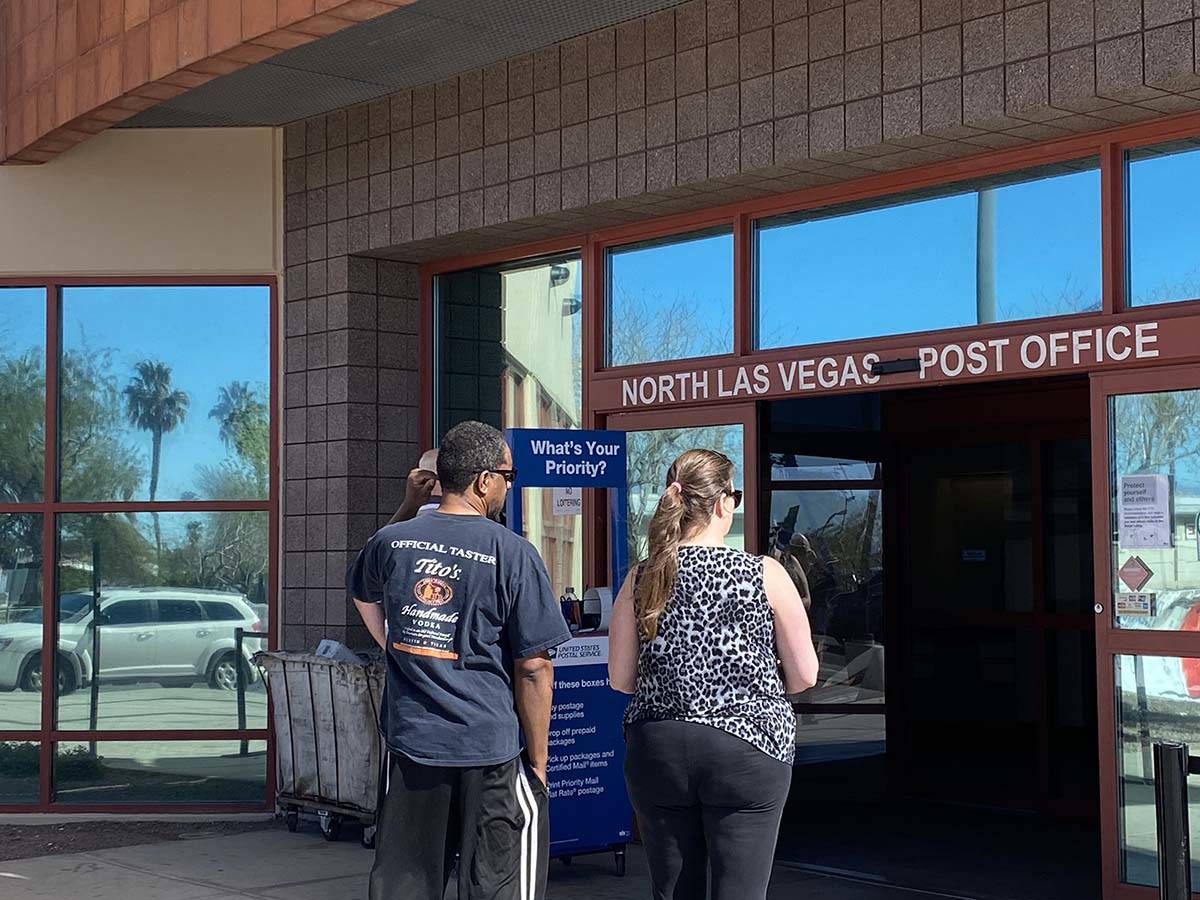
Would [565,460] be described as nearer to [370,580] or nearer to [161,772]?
[370,580]

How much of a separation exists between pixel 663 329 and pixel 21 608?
4.35 meters

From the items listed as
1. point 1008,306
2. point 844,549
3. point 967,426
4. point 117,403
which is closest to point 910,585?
point 844,549

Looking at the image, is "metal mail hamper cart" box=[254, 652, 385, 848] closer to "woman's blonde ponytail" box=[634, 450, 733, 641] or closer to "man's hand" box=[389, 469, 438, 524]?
"man's hand" box=[389, 469, 438, 524]

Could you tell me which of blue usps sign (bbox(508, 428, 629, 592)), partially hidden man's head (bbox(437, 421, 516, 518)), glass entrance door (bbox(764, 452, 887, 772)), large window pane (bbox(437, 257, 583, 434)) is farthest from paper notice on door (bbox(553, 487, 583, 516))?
partially hidden man's head (bbox(437, 421, 516, 518))

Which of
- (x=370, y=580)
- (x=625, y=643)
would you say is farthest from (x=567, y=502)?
(x=625, y=643)

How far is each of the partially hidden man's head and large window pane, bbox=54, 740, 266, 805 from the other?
206 inches

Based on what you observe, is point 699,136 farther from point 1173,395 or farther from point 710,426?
point 1173,395

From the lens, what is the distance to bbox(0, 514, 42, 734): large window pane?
9.20 metres

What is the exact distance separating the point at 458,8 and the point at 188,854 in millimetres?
4342

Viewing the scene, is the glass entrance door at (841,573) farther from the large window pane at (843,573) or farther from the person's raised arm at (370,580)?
the person's raised arm at (370,580)

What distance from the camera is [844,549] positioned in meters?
9.59

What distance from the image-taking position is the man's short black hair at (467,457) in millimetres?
4242

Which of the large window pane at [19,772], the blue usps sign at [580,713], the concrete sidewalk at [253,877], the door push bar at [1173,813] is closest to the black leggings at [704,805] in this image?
the door push bar at [1173,813]

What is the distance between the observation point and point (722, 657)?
3.84 metres
